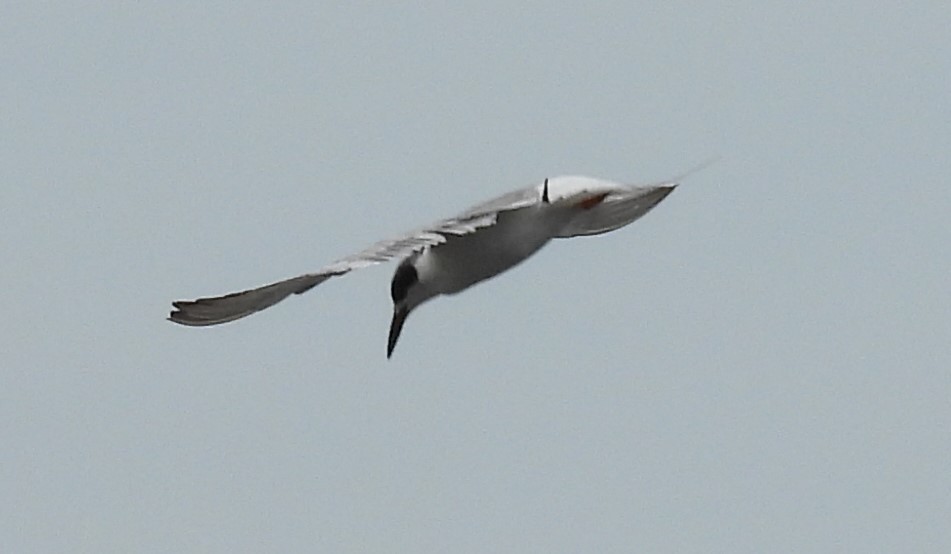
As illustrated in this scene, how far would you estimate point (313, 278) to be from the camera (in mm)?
14438

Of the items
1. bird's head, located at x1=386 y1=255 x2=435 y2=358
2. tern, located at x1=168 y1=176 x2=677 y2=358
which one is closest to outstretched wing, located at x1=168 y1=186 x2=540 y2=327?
tern, located at x1=168 y1=176 x2=677 y2=358

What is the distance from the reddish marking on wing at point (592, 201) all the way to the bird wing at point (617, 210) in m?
0.05

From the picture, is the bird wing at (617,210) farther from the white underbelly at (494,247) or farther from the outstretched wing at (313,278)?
the outstretched wing at (313,278)

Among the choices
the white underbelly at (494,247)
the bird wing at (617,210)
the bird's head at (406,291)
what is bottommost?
the bird's head at (406,291)

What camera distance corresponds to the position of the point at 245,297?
14.6 m

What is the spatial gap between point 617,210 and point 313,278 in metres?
3.92

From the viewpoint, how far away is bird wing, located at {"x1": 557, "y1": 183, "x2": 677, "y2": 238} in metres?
17.0

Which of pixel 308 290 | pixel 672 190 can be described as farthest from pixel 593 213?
pixel 308 290

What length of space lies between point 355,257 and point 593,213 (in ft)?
9.97

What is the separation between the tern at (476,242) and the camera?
1475 centimetres

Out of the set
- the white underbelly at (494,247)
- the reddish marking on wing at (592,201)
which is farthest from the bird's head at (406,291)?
the reddish marking on wing at (592,201)

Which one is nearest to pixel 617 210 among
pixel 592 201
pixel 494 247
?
pixel 592 201

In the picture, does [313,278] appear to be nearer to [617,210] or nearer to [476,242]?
[476,242]

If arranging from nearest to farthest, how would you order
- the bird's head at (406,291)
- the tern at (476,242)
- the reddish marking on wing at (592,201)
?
1. the tern at (476,242)
2. the reddish marking on wing at (592,201)
3. the bird's head at (406,291)
